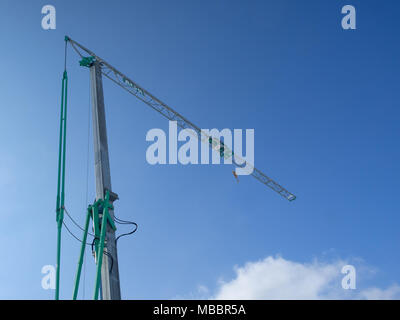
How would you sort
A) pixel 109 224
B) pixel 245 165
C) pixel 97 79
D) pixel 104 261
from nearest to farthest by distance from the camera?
pixel 104 261
pixel 109 224
pixel 97 79
pixel 245 165

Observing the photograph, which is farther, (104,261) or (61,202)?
A: (61,202)

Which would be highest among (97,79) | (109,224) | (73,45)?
(73,45)

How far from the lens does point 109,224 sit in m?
23.8
